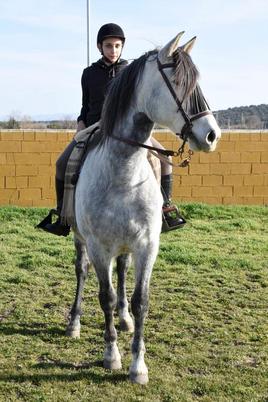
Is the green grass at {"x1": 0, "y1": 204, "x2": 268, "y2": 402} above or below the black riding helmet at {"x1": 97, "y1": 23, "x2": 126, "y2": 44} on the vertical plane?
below

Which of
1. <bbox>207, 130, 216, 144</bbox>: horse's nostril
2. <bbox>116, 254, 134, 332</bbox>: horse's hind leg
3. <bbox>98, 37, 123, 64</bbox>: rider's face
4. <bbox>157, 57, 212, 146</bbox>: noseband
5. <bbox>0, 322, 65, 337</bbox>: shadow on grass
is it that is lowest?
<bbox>0, 322, 65, 337</bbox>: shadow on grass

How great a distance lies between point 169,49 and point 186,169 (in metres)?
7.58

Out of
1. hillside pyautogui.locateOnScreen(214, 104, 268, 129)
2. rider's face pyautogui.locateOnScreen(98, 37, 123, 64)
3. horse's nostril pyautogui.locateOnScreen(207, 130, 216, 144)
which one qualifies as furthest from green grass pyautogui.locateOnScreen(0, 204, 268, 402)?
hillside pyautogui.locateOnScreen(214, 104, 268, 129)

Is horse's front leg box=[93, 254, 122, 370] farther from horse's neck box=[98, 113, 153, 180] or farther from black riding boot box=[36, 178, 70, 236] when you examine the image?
black riding boot box=[36, 178, 70, 236]

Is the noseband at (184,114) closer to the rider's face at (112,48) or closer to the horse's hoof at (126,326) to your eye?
the rider's face at (112,48)

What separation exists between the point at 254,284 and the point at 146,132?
11.0 feet

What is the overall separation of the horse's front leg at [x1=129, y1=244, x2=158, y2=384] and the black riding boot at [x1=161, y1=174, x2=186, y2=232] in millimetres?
856

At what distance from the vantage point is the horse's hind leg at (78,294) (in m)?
4.72

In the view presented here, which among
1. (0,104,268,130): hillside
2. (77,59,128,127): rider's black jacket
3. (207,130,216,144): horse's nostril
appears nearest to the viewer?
(207,130,216,144): horse's nostril

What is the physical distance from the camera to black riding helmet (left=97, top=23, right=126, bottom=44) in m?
4.27

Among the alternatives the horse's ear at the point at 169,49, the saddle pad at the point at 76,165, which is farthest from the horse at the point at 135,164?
the saddle pad at the point at 76,165

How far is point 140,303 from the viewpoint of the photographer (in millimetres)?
3922

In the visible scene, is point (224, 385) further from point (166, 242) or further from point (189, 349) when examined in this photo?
point (166, 242)

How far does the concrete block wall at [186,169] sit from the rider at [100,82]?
554cm
